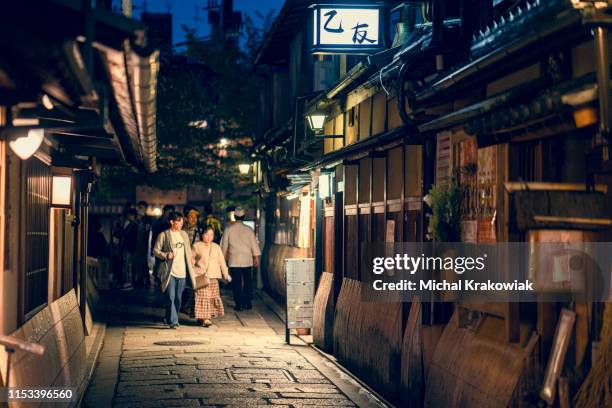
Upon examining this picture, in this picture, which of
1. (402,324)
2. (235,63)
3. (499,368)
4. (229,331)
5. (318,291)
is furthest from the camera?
(235,63)

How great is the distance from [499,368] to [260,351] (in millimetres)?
9424

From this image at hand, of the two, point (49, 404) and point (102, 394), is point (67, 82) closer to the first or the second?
point (49, 404)

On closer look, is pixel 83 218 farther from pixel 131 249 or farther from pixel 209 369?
pixel 131 249

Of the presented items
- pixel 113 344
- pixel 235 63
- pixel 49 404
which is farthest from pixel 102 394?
pixel 235 63

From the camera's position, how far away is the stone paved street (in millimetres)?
13750

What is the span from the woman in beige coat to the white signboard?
346cm

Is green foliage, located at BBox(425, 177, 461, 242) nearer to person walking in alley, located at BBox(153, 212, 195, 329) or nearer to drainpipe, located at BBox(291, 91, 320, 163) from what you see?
person walking in alley, located at BBox(153, 212, 195, 329)

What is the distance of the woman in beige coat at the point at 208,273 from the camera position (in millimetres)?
23328

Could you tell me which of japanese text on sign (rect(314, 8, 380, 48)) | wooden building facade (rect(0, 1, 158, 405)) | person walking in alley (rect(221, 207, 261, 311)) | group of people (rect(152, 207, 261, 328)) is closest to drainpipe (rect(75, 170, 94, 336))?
wooden building facade (rect(0, 1, 158, 405))

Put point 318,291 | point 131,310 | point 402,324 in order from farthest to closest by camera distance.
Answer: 1. point 131,310
2. point 318,291
3. point 402,324

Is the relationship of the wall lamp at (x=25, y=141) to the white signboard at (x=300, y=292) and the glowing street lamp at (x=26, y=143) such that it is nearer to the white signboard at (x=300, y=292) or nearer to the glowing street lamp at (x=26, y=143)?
the glowing street lamp at (x=26, y=143)

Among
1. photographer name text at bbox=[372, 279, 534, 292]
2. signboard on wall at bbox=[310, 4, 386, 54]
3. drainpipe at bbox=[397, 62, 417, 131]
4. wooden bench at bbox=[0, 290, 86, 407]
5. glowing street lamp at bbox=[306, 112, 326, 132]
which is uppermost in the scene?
signboard on wall at bbox=[310, 4, 386, 54]

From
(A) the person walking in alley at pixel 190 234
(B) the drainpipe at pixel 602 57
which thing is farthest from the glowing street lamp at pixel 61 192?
(A) the person walking in alley at pixel 190 234

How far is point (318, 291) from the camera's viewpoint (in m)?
20.4
